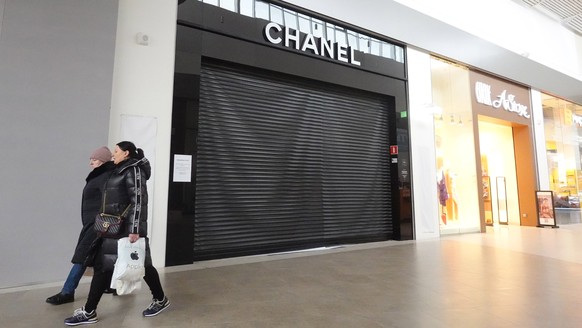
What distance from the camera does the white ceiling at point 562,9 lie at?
25.1 ft

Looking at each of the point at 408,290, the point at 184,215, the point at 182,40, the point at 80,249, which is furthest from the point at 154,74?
the point at 408,290

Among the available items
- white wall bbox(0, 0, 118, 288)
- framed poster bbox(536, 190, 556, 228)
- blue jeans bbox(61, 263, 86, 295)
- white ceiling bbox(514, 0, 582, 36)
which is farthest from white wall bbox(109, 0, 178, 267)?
framed poster bbox(536, 190, 556, 228)

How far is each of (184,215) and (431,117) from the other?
5.65m

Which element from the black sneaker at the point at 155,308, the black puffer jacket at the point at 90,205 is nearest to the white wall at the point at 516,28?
the black puffer jacket at the point at 90,205

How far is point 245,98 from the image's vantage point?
500cm

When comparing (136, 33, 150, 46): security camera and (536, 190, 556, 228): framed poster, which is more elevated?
(136, 33, 150, 46): security camera

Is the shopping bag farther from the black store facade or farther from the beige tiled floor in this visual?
the black store facade

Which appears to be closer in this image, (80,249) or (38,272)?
(80,249)

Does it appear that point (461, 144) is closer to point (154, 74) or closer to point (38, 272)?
point (154, 74)

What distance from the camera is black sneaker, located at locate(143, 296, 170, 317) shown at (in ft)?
7.95

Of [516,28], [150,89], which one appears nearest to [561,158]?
[516,28]

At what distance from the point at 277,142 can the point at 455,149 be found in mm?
4841

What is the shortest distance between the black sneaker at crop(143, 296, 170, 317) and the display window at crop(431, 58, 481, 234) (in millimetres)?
6278

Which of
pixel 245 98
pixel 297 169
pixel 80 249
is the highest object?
pixel 245 98
